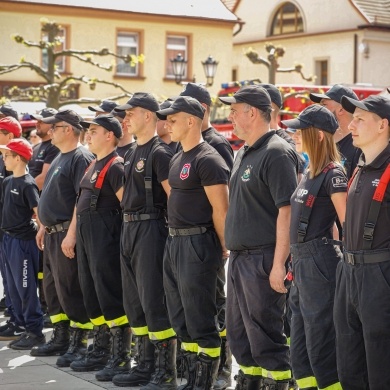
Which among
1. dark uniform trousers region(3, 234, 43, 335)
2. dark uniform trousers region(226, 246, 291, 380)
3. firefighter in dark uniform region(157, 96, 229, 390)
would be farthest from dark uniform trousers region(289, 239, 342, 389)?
dark uniform trousers region(3, 234, 43, 335)

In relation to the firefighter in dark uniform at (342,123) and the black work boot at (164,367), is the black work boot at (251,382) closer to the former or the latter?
the black work boot at (164,367)

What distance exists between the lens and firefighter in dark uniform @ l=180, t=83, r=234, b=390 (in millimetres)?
8277

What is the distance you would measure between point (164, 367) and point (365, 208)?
9.66ft

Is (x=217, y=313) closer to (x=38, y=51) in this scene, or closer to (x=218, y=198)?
(x=218, y=198)

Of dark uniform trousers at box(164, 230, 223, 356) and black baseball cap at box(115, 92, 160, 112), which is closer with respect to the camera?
dark uniform trousers at box(164, 230, 223, 356)

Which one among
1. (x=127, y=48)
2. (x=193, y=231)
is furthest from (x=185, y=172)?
(x=127, y=48)

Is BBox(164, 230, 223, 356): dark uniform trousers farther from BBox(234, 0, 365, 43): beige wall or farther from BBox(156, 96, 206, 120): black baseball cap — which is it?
BBox(234, 0, 365, 43): beige wall

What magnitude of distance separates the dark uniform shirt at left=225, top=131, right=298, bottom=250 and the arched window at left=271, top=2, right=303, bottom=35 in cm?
4082

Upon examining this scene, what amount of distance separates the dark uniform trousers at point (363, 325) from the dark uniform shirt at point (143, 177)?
253 centimetres

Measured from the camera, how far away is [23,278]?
34.5 ft

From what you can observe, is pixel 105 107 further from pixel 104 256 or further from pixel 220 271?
pixel 220 271

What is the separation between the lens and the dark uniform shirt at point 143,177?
8.41 meters

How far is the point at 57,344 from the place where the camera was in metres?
9.91

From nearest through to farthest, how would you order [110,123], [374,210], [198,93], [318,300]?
[374,210] → [318,300] → [198,93] → [110,123]
